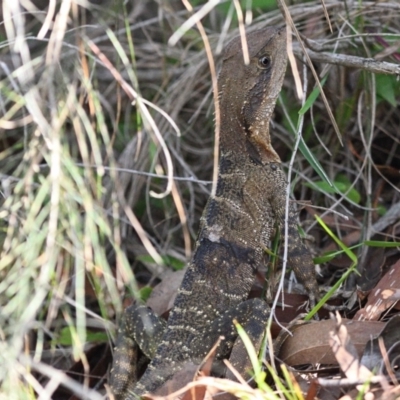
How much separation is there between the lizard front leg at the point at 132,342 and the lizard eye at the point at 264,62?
1665 mm

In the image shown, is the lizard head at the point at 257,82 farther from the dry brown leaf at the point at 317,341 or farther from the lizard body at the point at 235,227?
the dry brown leaf at the point at 317,341

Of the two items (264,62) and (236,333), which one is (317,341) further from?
(264,62)

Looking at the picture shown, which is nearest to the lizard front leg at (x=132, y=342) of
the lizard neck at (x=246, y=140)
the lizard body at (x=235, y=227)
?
the lizard body at (x=235, y=227)

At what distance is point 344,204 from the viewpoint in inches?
191

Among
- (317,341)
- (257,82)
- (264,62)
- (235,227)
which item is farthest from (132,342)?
(264,62)

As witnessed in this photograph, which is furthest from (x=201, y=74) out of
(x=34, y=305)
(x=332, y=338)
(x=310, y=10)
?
(x=332, y=338)

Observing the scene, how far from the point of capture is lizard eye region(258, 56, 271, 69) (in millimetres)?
4137

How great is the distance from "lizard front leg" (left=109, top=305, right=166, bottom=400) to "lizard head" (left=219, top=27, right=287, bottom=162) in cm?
121

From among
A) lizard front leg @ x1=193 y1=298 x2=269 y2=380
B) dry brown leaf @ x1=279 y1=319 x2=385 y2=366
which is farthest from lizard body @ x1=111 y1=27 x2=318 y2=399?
dry brown leaf @ x1=279 y1=319 x2=385 y2=366

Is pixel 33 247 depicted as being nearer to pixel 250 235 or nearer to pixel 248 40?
pixel 250 235

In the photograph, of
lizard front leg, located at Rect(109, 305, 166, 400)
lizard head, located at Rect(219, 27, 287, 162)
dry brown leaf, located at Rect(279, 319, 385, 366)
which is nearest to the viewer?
dry brown leaf, located at Rect(279, 319, 385, 366)

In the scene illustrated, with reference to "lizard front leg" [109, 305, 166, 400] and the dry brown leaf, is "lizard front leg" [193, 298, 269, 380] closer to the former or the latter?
the dry brown leaf

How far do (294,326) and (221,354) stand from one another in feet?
1.44

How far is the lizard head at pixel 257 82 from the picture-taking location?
4137 millimetres
